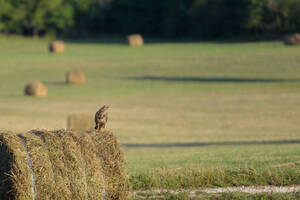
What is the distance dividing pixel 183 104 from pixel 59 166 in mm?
23967

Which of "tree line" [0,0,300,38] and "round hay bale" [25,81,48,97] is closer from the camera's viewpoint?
"round hay bale" [25,81,48,97]

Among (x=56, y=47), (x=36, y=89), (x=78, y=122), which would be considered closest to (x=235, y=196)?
(x=78, y=122)

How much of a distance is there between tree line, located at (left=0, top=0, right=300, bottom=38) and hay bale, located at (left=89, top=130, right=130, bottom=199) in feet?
215

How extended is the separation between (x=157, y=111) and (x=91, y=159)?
21300 mm

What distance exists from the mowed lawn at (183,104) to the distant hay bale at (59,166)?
1.81 meters

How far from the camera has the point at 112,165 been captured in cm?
834

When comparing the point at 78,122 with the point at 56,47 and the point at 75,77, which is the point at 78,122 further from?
the point at 56,47

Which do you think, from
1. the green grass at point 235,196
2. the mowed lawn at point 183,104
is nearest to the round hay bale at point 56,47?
the mowed lawn at point 183,104

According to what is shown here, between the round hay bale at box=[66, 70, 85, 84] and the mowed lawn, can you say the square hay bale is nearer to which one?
the round hay bale at box=[66, 70, 85, 84]

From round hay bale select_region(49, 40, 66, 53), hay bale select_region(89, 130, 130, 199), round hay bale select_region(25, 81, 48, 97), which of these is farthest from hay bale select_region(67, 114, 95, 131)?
round hay bale select_region(49, 40, 66, 53)

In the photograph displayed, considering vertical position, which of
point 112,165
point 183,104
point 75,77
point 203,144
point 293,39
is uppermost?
point 293,39

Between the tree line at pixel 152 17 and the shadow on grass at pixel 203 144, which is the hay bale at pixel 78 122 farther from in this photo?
the tree line at pixel 152 17

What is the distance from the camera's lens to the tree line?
2916 inches

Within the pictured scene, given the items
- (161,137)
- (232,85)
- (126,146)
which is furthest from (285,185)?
Result: (232,85)
